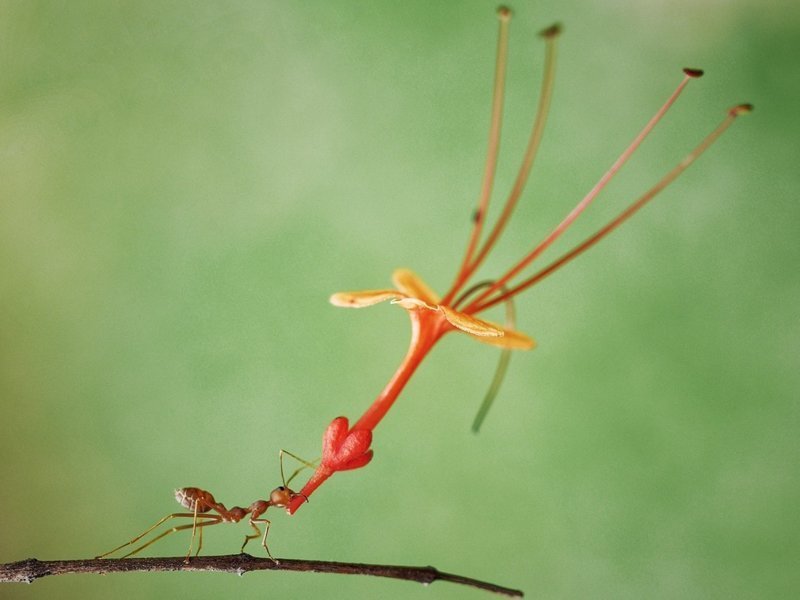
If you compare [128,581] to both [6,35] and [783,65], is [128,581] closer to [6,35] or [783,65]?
[6,35]

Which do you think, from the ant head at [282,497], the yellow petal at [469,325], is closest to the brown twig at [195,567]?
the ant head at [282,497]

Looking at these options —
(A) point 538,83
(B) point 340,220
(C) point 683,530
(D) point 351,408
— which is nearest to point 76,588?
(D) point 351,408

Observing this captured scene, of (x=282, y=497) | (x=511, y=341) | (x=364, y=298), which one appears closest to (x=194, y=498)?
(x=282, y=497)

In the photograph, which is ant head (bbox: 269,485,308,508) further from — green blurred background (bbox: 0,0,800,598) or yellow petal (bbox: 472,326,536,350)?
green blurred background (bbox: 0,0,800,598)

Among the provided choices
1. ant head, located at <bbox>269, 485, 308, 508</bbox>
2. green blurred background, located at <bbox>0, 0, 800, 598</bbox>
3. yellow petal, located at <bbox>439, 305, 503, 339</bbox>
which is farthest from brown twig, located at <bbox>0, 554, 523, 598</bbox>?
green blurred background, located at <bbox>0, 0, 800, 598</bbox>

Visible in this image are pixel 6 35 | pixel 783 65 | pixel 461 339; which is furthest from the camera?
pixel 461 339

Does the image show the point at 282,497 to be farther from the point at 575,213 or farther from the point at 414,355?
the point at 575,213

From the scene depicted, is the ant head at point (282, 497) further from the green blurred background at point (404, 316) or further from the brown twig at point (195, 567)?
the green blurred background at point (404, 316)
